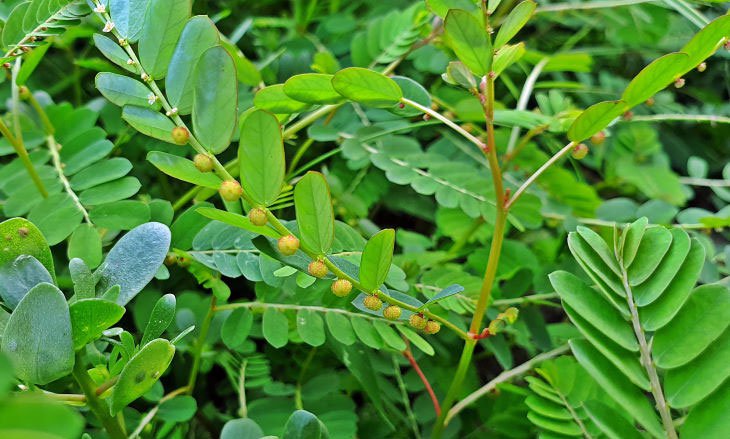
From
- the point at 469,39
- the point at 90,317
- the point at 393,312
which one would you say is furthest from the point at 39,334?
the point at 469,39

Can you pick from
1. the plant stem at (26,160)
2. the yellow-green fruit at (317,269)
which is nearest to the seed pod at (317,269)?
the yellow-green fruit at (317,269)

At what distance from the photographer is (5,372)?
30 cm

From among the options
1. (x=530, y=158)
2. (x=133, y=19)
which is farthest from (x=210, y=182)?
(x=530, y=158)

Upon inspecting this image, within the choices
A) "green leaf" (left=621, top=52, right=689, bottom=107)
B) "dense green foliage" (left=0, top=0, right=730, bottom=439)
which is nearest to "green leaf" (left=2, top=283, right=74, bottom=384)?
"dense green foliage" (left=0, top=0, right=730, bottom=439)

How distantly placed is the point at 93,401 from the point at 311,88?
0.29 m

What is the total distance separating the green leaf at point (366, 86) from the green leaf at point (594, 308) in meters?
0.20

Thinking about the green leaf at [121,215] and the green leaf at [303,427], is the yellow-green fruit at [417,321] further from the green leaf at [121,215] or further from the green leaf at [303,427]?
the green leaf at [121,215]

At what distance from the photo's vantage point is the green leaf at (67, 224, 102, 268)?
0.63 metres

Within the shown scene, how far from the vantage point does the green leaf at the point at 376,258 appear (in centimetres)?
49

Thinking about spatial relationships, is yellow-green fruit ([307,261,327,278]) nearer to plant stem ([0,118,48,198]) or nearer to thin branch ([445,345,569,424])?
thin branch ([445,345,569,424])

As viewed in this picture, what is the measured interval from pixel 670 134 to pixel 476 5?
853 millimetres

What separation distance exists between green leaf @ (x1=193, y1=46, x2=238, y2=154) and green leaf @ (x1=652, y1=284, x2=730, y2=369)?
385 mm

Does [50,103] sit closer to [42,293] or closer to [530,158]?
[42,293]

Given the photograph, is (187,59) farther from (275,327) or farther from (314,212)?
(275,327)
